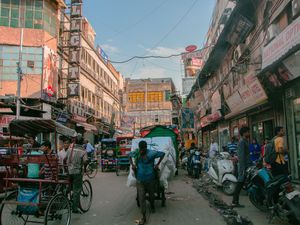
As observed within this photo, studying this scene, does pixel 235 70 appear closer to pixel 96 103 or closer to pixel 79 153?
pixel 79 153

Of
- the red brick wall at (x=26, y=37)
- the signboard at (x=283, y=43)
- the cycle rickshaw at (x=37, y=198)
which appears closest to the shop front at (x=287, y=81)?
the signboard at (x=283, y=43)

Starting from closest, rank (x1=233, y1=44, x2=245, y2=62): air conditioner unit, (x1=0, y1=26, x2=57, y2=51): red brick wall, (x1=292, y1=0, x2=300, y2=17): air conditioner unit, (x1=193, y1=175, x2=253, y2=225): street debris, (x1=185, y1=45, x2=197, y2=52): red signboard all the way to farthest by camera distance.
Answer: (x1=193, y1=175, x2=253, y2=225): street debris, (x1=292, y1=0, x2=300, y2=17): air conditioner unit, (x1=233, y1=44, x2=245, y2=62): air conditioner unit, (x1=0, y1=26, x2=57, y2=51): red brick wall, (x1=185, y1=45, x2=197, y2=52): red signboard

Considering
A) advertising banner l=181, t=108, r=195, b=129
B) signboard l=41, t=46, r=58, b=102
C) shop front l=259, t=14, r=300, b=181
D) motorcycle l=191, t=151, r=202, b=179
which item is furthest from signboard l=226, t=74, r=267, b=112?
advertising banner l=181, t=108, r=195, b=129

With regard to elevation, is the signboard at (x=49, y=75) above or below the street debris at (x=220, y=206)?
above

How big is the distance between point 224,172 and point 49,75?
19.3 meters

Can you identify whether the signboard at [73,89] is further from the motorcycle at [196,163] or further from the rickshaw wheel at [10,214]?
the rickshaw wheel at [10,214]

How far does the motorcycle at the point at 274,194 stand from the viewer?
18.4ft

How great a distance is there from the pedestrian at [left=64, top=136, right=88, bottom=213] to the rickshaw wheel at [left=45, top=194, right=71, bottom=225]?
3.54ft

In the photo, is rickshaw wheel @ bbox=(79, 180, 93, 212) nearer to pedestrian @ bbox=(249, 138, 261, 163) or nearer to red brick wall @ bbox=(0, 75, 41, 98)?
pedestrian @ bbox=(249, 138, 261, 163)

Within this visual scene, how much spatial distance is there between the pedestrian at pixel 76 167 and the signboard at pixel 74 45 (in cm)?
2080

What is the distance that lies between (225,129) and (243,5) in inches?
393

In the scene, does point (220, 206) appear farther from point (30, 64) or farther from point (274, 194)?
point (30, 64)

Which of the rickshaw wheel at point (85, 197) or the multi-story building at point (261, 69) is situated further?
the multi-story building at point (261, 69)

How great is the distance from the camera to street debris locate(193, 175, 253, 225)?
6621 mm
